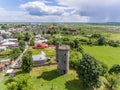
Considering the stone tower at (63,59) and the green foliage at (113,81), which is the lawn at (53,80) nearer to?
the stone tower at (63,59)

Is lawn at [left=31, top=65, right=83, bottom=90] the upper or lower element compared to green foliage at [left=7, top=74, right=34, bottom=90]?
lower

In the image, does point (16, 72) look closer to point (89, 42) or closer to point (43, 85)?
point (43, 85)

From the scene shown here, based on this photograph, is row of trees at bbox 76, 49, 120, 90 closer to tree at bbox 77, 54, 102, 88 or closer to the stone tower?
tree at bbox 77, 54, 102, 88

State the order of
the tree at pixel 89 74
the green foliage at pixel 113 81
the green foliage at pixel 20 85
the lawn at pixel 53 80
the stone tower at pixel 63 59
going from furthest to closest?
the stone tower at pixel 63 59 < the green foliage at pixel 113 81 < the lawn at pixel 53 80 < the tree at pixel 89 74 < the green foliage at pixel 20 85

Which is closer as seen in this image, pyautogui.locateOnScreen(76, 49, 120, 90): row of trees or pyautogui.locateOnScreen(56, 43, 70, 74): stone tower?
pyautogui.locateOnScreen(76, 49, 120, 90): row of trees

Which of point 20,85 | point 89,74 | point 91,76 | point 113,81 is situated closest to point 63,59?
point 89,74

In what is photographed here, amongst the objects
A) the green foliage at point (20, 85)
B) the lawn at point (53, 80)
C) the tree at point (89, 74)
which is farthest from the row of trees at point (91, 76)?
the green foliage at point (20, 85)

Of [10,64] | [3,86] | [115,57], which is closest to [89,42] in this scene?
[115,57]

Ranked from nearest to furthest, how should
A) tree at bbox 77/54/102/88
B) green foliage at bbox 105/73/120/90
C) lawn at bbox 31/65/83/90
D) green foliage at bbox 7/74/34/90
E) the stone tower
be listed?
green foliage at bbox 7/74/34/90 < tree at bbox 77/54/102/88 < lawn at bbox 31/65/83/90 < green foliage at bbox 105/73/120/90 < the stone tower

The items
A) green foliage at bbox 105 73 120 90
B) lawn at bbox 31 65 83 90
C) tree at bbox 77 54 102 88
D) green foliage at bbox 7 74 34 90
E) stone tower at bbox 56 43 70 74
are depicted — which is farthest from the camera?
stone tower at bbox 56 43 70 74

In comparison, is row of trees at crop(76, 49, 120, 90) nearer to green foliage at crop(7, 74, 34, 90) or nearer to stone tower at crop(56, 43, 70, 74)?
stone tower at crop(56, 43, 70, 74)

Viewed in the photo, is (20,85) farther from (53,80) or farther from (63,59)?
(63,59)

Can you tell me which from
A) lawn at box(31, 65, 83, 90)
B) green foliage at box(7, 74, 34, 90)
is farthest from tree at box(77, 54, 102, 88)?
green foliage at box(7, 74, 34, 90)
